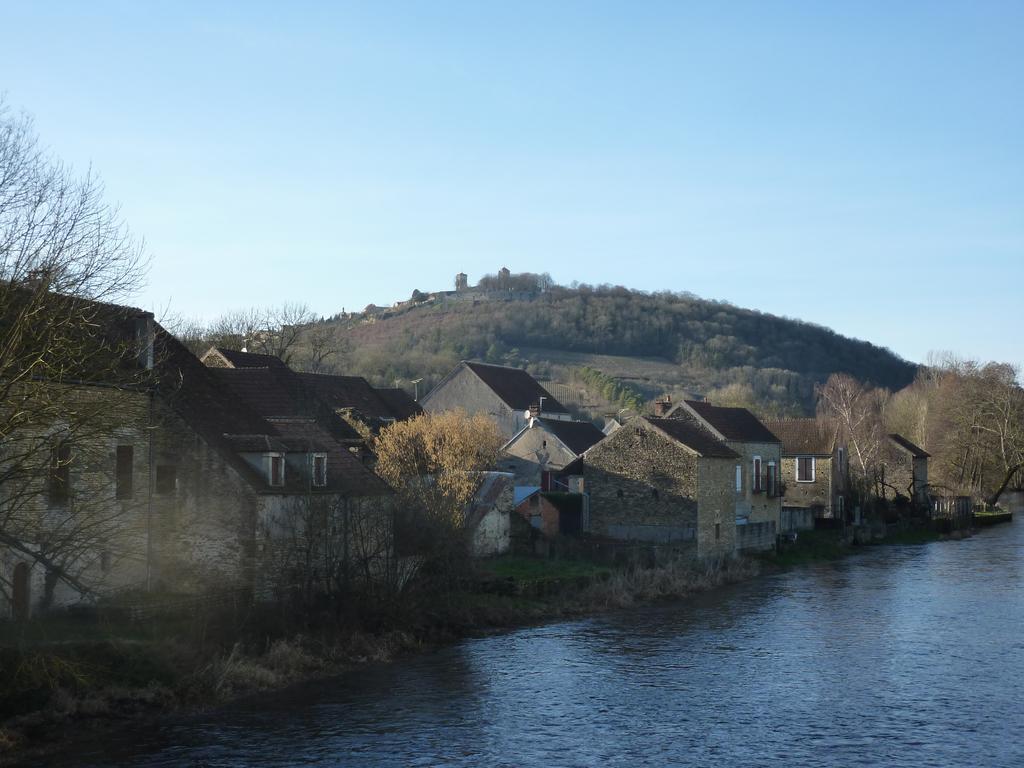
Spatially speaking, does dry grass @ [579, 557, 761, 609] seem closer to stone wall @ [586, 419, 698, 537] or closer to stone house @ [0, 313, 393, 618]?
stone wall @ [586, 419, 698, 537]

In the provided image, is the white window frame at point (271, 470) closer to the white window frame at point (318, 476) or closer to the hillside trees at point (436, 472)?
the white window frame at point (318, 476)

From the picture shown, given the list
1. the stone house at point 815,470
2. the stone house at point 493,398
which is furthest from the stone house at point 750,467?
the stone house at point 493,398

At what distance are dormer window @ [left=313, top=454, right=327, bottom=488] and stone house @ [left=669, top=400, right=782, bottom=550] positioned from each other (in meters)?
21.6

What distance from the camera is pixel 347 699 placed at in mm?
21969

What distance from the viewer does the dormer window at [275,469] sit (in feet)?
Result: 88.3

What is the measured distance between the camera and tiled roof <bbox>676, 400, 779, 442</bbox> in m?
47.6

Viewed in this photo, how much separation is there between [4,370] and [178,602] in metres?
8.12

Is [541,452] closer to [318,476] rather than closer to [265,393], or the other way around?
[265,393]

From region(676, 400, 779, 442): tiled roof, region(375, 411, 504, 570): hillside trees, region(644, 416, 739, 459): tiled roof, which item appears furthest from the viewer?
region(676, 400, 779, 442): tiled roof

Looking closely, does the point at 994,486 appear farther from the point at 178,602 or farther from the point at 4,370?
the point at 4,370

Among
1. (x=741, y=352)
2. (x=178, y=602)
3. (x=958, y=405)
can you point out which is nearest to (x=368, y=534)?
(x=178, y=602)

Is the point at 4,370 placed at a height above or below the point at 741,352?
below

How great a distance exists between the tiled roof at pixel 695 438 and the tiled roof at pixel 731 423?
119cm

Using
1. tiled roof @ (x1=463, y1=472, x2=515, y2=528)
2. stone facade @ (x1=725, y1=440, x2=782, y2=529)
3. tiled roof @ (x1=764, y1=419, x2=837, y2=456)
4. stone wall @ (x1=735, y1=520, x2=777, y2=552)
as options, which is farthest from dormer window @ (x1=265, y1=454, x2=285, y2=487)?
tiled roof @ (x1=764, y1=419, x2=837, y2=456)
